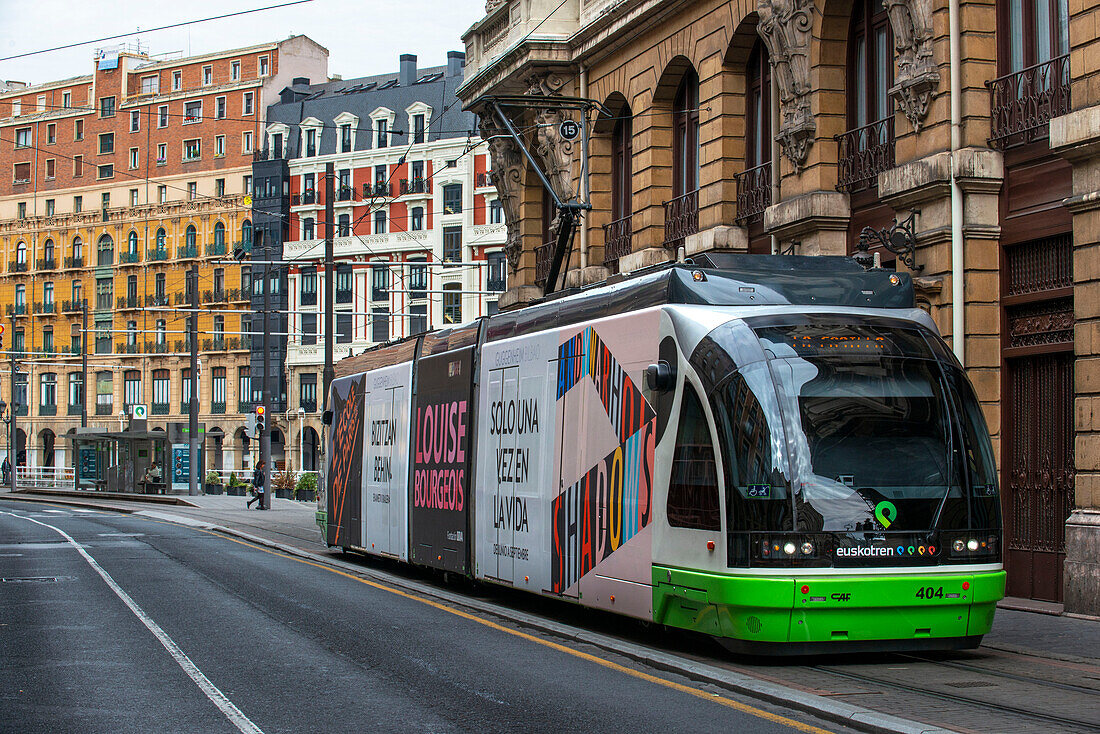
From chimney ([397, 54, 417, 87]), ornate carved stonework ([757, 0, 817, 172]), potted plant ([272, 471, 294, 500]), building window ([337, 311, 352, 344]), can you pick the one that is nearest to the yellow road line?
ornate carved stonework ([757, 0, 817, 172])

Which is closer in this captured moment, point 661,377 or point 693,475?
point 693,475

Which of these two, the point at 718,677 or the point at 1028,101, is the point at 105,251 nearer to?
the point at 1028,101

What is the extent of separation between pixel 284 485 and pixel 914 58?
145 ft

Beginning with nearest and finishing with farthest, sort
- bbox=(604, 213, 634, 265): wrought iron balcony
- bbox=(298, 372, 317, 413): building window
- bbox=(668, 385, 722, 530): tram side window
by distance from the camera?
1. bbox=(668, 385, 722, 530): tram side window
2. bbox=(604, 213, 634, 265): wrought iron balcony
3. bbox=(298, 372, 317, 413): building window

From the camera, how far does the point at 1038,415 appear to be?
653 inches

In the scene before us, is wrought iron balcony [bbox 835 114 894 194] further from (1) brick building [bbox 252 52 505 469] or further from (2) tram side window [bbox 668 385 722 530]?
(1) brick building [bbox 252 52 505 469]

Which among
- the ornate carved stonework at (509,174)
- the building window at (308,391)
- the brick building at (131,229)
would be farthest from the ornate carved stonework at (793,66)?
the brick building at (131,229)

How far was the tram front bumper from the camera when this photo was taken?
1049cm

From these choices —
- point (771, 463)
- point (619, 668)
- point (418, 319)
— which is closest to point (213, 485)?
point (418, 319)

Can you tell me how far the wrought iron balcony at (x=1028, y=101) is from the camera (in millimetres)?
15891

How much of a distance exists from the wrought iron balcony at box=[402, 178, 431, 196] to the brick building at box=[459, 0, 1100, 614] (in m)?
46.1

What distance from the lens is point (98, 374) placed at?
89750 millimetres

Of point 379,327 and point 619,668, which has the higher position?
point 379,327

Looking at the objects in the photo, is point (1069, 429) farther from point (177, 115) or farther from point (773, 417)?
point (177, 115)
